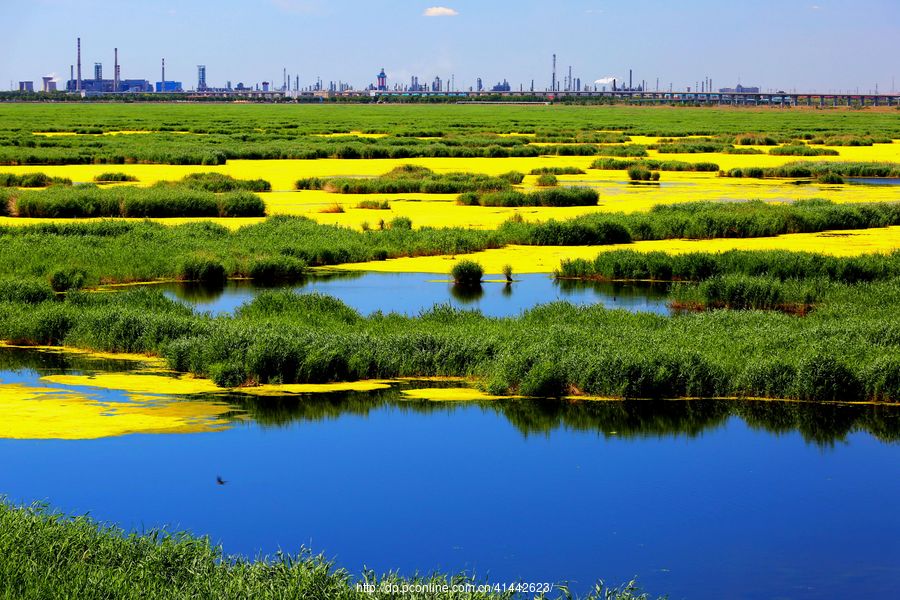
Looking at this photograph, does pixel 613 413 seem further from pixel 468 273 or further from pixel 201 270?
pixel 201 270

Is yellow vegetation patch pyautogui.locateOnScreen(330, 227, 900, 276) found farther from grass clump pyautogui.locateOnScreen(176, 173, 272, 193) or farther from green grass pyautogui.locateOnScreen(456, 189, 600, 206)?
grass clump pyautogui.locateOnScreen(176, 173, 272, 193)

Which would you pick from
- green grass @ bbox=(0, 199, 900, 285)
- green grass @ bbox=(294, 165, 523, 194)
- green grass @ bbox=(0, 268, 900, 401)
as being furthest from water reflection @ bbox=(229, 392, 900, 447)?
green grass @ bbox=(294, 165, 523, 194)

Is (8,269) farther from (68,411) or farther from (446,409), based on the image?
(446,409)

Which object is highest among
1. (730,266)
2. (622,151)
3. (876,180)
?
(622,151)

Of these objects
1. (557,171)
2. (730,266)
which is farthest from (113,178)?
(730,266)

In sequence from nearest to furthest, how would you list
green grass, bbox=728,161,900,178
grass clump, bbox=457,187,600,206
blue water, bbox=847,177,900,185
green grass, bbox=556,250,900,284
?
green grass, bbox=556,250,900,284
grass clump, bbox=457,187,600,206
blue water, bbox=847,177,900,185
green grass, bbox=728,161,900,178

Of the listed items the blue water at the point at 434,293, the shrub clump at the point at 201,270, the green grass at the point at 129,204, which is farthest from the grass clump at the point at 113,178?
the blue water at the point at 434,293

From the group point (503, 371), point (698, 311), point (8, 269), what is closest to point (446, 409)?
point (503, 371)
